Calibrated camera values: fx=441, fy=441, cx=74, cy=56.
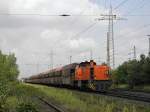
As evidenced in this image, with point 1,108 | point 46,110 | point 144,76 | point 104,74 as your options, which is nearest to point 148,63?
point 144,76

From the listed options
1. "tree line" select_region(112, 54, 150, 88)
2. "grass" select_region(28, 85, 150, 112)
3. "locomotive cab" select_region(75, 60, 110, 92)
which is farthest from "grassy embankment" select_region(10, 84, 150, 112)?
"tree line" select_region(112, 54, 150, 88)

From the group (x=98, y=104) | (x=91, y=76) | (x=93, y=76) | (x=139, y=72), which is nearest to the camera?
(x=98, y=104)

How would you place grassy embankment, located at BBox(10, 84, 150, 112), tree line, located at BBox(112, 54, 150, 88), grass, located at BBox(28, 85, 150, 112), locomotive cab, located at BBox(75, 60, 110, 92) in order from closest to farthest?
grass, located at BBox(28, 85, 150, 112), grassy embankment, located at BBox(10, 84, 150, 112), locomotive cab, located at BBox(75, 60, 110, 92), tree line, located at BBox(112, 54, 150, 88)

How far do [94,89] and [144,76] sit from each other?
55.8 ft

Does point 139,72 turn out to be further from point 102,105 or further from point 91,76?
point 102,105

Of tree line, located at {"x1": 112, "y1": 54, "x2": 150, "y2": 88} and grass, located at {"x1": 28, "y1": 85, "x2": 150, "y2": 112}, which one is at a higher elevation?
tree line, located at {"x1": 112, "y1": 54, "x2": 150, "y2": 88}

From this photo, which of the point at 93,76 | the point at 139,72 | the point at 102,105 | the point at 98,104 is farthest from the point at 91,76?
the point at 102,105

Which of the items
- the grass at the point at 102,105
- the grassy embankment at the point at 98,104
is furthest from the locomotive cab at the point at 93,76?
the grass at the point at 102,105

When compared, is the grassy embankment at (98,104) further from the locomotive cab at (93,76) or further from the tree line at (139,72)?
the tree line at (139,72)

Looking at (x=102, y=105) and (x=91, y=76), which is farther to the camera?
(x=91, y=76)

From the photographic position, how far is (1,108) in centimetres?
1975

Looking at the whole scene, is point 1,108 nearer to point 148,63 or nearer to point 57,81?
point 148,63

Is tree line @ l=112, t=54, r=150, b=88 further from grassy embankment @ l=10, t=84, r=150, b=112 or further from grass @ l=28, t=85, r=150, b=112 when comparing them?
grass @ l=28, t=85, r=150, b=112

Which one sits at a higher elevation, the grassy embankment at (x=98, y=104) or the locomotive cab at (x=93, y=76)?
the locomotive cab at (x=93, y=76)
